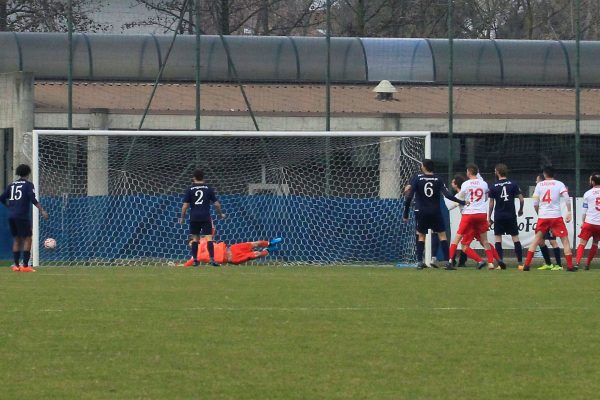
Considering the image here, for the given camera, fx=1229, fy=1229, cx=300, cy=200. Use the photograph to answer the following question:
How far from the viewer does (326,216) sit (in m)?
23.9

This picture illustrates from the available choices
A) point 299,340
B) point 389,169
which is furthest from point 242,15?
point 299,340

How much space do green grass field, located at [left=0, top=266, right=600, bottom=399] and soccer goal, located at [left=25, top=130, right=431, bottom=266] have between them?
24.7 ft

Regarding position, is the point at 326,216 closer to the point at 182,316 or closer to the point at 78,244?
the point at 78,244

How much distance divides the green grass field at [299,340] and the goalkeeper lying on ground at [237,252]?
20.8 ft

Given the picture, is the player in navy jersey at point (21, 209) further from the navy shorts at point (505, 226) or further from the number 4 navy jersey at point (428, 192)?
the navy shorts at point (505, 226)

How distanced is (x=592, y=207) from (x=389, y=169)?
5.12m

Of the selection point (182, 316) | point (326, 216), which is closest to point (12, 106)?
point (326, 216)

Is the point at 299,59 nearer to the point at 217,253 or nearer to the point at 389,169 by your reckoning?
the point at 389,169

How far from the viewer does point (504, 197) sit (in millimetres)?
20969

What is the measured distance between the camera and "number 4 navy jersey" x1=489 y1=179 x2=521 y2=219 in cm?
2086

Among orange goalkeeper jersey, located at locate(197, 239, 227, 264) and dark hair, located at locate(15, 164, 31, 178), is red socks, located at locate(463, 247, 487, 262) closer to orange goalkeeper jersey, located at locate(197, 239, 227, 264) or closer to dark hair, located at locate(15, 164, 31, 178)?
orange goalkeeper jersey, located at locate(197, 239, 227, 264)

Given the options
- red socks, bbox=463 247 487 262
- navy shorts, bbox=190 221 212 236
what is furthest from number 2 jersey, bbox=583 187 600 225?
navy shorts, bbox=190 221 212 236

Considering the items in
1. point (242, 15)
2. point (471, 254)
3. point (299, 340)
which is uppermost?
point (242, 15)

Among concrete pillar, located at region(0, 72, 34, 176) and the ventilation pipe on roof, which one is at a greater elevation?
the ventilation pipe on roof
